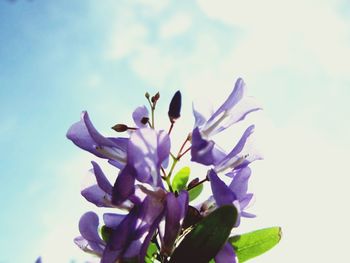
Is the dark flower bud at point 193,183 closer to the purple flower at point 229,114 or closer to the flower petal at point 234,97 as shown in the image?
the purple flower at point 229,114

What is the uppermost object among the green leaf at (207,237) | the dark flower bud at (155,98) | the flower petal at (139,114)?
the dark flower bud at (155,98)

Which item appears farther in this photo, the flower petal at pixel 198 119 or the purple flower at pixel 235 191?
the flower petal at pixel 198 119

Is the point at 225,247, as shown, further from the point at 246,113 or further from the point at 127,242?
the point at 246,113

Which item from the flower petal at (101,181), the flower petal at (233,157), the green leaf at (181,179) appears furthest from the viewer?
the green leaf at (181,179)

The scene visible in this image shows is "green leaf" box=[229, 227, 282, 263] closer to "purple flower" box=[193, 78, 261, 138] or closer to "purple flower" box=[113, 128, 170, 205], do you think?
"purple flower" box=[193, 78, 261, 138]

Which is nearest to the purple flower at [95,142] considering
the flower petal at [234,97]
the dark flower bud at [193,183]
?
the dark flower bud at [193,183]

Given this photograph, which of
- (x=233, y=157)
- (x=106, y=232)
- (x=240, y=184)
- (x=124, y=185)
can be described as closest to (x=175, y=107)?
(x=233, y=157)

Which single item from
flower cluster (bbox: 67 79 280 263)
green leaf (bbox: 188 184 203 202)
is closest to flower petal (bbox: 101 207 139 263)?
flower cluster (bbox: 67 79 280 263)

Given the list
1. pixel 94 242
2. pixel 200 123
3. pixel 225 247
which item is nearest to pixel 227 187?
pixel 225 247
